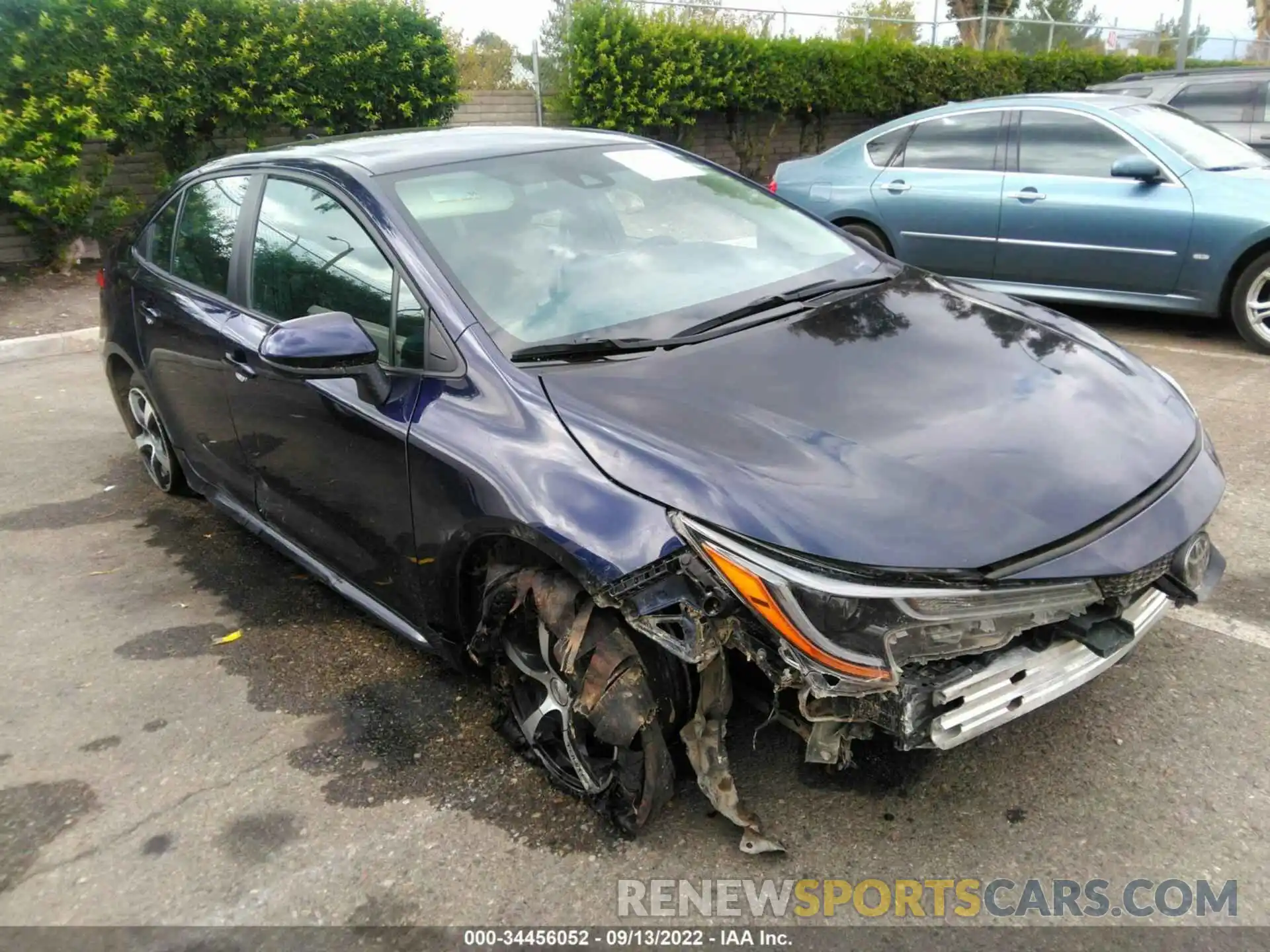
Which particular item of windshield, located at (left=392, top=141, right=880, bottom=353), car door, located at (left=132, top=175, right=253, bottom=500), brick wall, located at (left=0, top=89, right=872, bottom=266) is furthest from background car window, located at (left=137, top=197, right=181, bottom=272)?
brick wall, located at (left=0, top=89, right=872, bottom=266)

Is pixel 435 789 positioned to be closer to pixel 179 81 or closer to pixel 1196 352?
pixel 1196 352

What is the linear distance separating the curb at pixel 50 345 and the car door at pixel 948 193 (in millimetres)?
6147

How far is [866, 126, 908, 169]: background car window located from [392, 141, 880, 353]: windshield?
4265 millimetres

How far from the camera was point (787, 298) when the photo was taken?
3074 mm

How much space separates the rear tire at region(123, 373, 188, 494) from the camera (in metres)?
4.54

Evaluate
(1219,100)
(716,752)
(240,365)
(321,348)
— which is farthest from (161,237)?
(1219,100)

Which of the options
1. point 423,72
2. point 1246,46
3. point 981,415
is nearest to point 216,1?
point 423,72

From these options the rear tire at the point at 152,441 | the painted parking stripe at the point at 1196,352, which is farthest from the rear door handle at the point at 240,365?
the painted parking stripe at the point at 1196,352

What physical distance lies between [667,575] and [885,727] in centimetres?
58

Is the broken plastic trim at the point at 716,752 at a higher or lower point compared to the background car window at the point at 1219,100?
lower

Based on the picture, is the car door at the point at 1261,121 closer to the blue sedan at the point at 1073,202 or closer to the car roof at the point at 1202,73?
the car roof at the point at 1202,73

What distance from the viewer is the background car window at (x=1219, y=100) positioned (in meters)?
8.79

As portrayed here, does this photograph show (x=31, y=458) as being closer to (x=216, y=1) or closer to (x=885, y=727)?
(x=885, y=727)

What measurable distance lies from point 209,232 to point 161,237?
594mm
